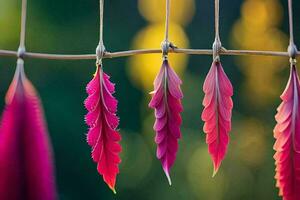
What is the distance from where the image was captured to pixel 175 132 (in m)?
0.34

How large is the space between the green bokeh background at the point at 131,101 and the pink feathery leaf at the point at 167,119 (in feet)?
3.53

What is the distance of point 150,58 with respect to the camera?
1415mm

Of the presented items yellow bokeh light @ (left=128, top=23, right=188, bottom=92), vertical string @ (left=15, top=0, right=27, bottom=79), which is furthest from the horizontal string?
yellow bokeh light @ (left=128, top=23, right=188, bottom=92)

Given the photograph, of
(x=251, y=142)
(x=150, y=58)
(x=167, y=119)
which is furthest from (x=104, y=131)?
(x=251, y=142)

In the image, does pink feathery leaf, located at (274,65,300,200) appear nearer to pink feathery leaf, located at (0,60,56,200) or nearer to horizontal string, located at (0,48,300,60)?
horizontal string, located at (0,48,300,60)

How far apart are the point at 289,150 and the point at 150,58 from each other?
109 centimetres

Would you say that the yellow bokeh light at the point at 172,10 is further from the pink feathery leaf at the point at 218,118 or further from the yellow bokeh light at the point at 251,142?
the pink feathery leaf at the point at 218,118

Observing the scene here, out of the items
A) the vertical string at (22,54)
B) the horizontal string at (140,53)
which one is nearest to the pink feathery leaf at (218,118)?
the horizontal string at (140,53)

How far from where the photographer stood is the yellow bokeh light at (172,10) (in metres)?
1.44

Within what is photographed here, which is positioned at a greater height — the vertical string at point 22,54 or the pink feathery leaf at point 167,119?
the vertical string at point 22,54

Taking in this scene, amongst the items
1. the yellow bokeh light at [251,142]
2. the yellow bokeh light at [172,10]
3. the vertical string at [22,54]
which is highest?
the yellow bokeh light at [172,10]

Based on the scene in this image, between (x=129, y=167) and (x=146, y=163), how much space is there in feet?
0.15

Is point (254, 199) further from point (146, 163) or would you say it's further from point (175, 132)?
point (175, 132)

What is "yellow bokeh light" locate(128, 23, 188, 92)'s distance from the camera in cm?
A: 142
